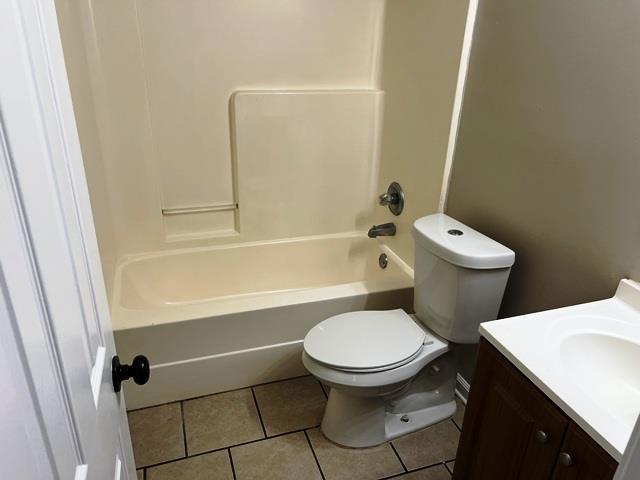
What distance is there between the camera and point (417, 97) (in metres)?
2.08

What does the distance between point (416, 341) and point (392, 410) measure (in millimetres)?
396

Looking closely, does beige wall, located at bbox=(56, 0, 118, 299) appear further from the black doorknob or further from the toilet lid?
the black doorknob

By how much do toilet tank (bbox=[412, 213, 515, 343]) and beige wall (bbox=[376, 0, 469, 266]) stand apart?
0.39 m

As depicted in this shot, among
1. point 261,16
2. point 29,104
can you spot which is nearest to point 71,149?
point 29,104

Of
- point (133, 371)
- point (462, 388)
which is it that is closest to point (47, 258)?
point (133, 371)

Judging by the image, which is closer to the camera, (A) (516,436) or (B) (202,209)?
(A) (516,436)

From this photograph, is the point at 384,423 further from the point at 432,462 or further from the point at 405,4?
A: the point at 405,4

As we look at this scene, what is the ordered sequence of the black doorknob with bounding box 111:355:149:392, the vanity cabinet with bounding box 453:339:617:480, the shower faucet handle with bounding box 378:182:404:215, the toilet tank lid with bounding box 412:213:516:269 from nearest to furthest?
1. the black doorknob with bounding box 111:355:149:392
2. the vanity cabinet with bounding box 453:339:617:480
3. the toilet tank lid with bounding box 412:213:516:269
4. the shower faucet handle with bounding box 378:182:404:215

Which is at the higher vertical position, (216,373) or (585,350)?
(585,350)

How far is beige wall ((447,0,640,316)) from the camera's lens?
1.21 metres

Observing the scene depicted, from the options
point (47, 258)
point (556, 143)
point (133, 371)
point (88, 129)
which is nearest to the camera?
point (47, 258)

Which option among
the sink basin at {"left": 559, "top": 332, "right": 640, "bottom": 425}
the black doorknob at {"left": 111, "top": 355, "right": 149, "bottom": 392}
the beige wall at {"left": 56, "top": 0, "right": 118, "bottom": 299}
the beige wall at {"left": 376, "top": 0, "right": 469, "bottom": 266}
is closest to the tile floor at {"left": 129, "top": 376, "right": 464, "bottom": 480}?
the beige wall at {"left": 56, "top": 0, "right": 118, "bottom": 299}

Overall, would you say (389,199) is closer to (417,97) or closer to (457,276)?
(417,97)

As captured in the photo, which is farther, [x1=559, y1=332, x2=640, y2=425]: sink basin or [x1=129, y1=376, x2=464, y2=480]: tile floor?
[x1=129, y1=376, x2=464, y2=480]: tile floor
